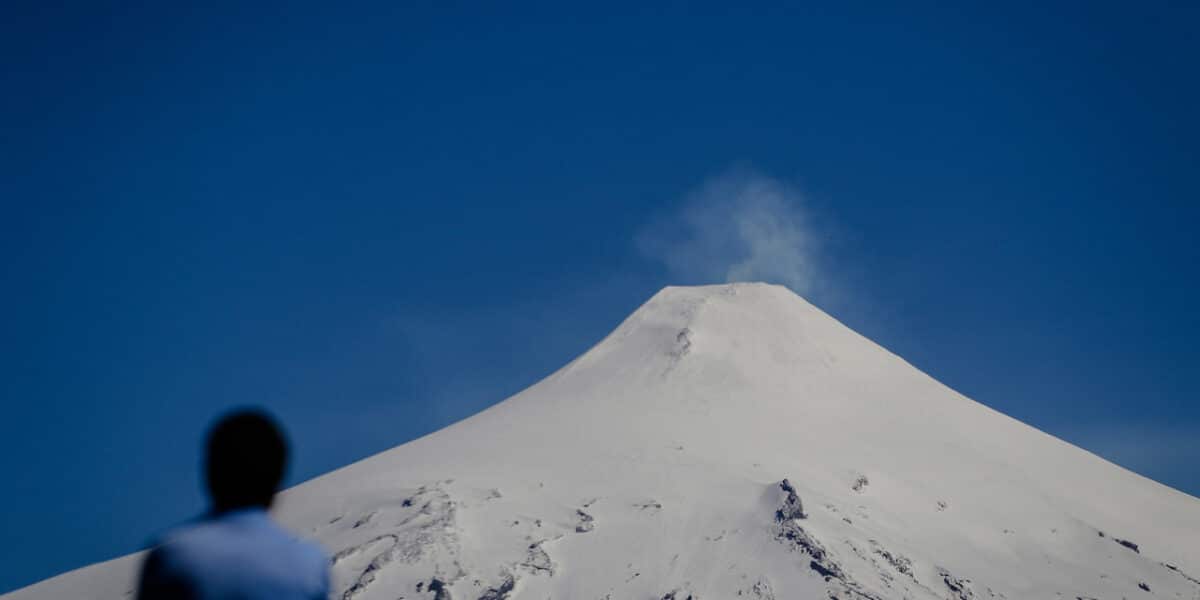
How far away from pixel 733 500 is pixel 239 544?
3069 inches

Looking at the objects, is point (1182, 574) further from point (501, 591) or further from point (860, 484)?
point (501, 591)

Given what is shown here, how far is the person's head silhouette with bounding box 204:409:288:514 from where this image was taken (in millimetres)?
3857

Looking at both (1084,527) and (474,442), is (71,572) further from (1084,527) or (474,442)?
(1084,527)

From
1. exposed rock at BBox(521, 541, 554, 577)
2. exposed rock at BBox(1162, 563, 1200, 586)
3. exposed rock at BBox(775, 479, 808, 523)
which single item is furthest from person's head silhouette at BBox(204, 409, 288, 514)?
exposed rock at BBox(1162, 563, 1200, 586)

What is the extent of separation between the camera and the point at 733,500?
7894 centimetres

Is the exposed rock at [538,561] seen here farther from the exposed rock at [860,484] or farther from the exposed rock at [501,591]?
the exposed rock at [860,484]

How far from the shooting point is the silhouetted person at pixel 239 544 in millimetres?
3463

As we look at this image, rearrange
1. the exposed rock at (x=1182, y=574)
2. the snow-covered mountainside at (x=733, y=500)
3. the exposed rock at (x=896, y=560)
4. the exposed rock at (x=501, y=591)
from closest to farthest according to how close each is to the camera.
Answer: the exposed rock at (x=501, y=591) → the snow-covered mountainside at (x=733, y=500) → the exposed rock at (x=896, y=560) → the exposed rock at (x=1182, y=574)

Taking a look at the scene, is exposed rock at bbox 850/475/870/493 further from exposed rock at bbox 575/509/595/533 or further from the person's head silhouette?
the person's head silhouette

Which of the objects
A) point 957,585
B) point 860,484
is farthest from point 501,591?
point 860,484

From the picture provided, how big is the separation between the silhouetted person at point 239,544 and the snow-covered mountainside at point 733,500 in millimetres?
65424

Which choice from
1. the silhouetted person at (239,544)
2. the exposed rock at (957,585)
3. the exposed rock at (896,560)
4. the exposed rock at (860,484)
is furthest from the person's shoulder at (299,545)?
the exposed rock at (860,484)

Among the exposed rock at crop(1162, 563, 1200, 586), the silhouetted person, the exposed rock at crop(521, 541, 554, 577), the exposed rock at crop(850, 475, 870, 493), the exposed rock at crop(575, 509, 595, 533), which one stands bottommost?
the exposed rock at crop(521, 541, 554, 577)

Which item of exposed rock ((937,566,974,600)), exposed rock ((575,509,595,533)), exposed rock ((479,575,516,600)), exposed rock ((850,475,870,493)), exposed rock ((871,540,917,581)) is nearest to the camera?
exposed rock ((479,575,516,600))
